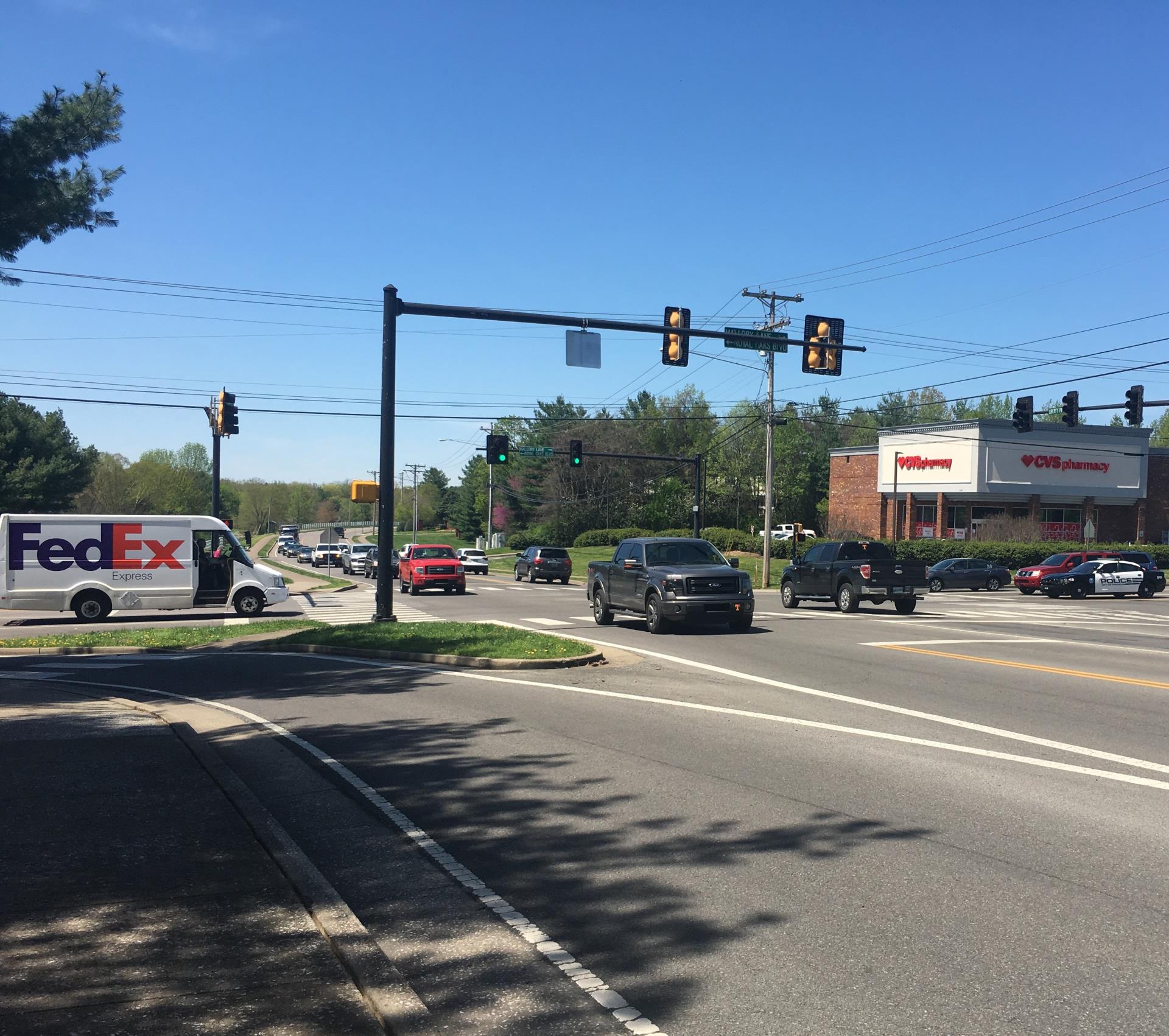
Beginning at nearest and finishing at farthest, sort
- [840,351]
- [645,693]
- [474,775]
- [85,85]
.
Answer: [474,775]
[85,85]
[645,693]
[840,351]

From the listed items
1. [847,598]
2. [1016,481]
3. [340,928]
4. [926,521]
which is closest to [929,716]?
[340,928]

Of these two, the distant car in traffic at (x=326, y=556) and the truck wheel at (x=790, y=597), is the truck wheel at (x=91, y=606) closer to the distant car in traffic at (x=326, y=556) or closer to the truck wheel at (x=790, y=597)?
the truck wheel at (x=790, y=597)

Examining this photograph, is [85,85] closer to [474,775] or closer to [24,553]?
[474,775]

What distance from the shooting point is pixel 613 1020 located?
3965mm

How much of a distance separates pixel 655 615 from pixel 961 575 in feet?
88.1

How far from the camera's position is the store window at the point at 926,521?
6494cm

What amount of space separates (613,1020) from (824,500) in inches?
4192

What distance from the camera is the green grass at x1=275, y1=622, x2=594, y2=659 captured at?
16.2m

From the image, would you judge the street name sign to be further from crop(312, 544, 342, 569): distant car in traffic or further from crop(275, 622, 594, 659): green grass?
crop(312, 544, 342, 569): distant car in traffic

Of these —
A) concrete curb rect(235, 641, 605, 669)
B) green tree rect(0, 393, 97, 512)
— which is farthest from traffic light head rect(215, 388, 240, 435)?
green tree rect(0, 393, 97, 512)

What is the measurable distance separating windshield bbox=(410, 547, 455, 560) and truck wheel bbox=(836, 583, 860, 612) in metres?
17.8

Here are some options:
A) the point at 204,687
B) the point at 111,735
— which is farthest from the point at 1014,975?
the point at 204,687

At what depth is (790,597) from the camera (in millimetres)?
29344

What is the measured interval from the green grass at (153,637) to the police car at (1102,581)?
27.9m
